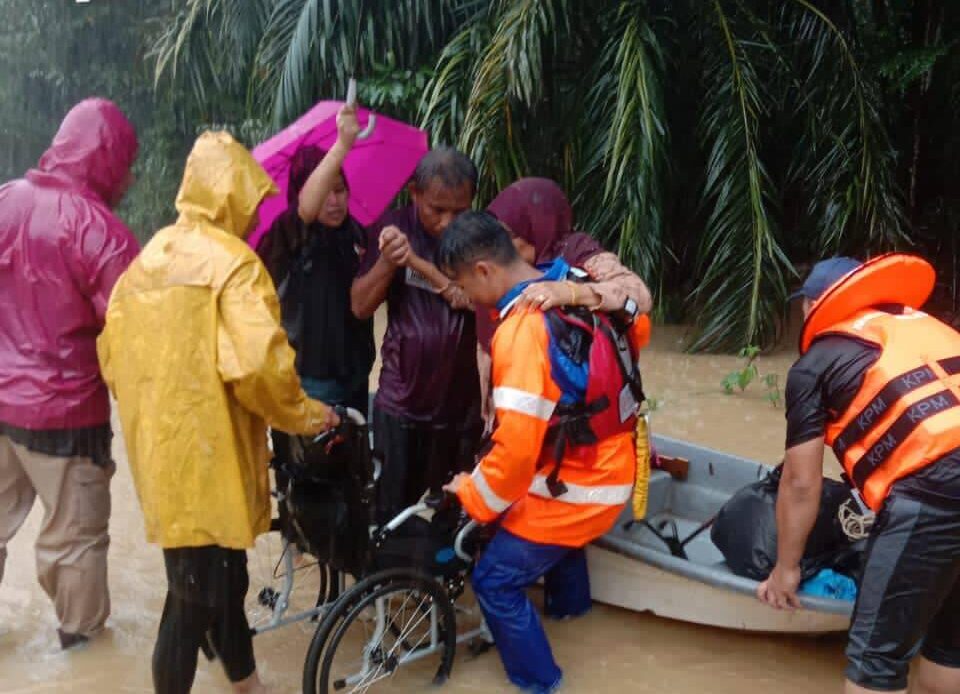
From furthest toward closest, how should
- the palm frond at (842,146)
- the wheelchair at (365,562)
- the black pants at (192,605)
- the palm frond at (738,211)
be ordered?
the palm frond at (842,146) → the palm frond at (738,211) → the wheelchair at (365,562) → the black pants at (192,605)

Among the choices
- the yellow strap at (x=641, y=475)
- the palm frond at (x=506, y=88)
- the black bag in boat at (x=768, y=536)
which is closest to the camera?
the black bag in boat at (x=768, y=536)

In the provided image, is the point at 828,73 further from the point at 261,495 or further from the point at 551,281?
the point at 261,495

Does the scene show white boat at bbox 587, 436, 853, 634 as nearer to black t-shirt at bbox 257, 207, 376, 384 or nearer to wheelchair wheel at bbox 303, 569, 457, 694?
wheelchair wheel at bbox 303, 569, 457, 694

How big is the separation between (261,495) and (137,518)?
99.4 inches

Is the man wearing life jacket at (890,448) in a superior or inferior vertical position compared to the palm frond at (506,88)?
inferior

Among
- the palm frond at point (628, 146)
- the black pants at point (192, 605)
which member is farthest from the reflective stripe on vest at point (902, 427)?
the palm frond at point (628, 146)

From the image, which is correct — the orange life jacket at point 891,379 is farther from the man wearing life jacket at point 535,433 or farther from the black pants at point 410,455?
the black pants at point 410,455

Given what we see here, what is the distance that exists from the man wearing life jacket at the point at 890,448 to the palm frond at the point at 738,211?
4.71 metres

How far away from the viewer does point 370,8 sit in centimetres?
805

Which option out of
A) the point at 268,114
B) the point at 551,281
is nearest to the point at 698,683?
the point at 551,281

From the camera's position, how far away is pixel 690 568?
3244mm

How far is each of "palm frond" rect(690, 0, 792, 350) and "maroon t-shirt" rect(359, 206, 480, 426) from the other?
4.36 metres

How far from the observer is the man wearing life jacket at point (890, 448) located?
2350mm

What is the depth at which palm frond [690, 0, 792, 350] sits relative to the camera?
23.3ft
